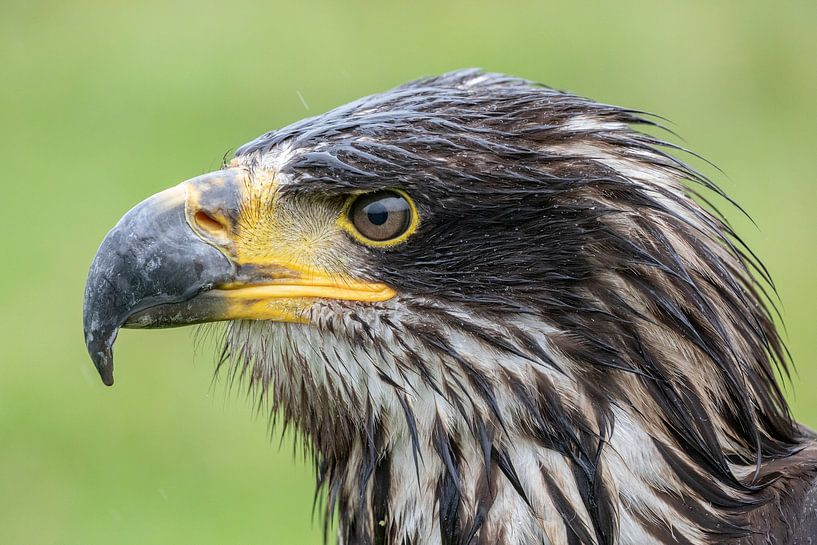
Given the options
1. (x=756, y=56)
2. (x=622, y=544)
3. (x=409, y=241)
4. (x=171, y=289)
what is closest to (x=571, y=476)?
(x=622, y=544)

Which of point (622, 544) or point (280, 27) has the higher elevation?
point (622, 544)

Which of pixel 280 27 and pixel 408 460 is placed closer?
pixel 408 460

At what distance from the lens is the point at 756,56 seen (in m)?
12.1

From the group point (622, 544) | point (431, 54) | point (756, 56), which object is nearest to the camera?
point (622, 544)

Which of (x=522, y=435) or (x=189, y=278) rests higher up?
(x=189, y=278)

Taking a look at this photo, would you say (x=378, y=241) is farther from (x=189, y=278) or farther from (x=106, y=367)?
(x=106, y=367)

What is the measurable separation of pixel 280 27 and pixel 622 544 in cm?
1066

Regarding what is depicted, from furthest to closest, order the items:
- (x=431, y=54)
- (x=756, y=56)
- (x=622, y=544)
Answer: (x=431, y=54) → (x=756, y=56) → (x=622, y=544)

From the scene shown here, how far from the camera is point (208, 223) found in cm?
365

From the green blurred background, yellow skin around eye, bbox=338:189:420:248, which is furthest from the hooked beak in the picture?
the green blurred background

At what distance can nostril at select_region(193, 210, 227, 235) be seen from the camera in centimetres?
363

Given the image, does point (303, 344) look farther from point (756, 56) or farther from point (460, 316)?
point (756, 56)

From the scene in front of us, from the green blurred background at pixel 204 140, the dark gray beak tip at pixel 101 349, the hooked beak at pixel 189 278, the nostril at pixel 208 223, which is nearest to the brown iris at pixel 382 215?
the hooked beak at pixel 189 278

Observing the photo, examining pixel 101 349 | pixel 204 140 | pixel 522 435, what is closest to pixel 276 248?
pixel 101 349
